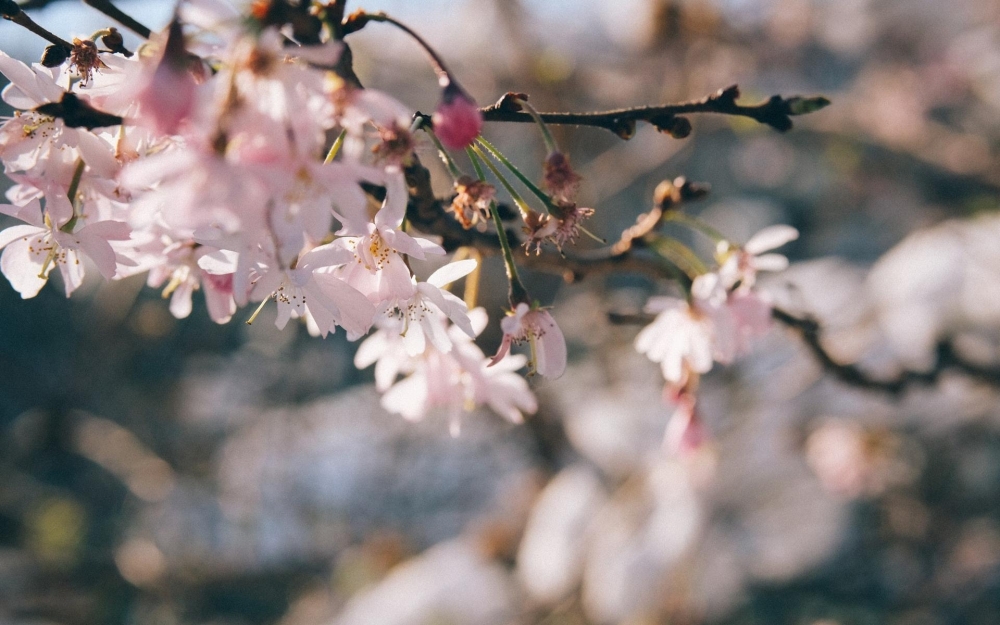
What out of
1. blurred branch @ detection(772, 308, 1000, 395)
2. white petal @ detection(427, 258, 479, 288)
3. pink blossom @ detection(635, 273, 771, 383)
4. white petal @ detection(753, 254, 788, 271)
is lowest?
blurred branch @ detection(772, 308, 1000, 395)

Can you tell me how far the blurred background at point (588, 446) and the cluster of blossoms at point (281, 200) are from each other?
173cm

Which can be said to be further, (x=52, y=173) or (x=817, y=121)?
(x=817, y=121)

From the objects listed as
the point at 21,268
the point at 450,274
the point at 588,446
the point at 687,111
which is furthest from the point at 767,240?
the point at 588,446

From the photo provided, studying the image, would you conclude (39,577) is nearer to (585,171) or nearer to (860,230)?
(585,171)

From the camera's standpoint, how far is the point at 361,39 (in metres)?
3.21

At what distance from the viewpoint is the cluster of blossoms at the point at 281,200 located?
393 millimetres

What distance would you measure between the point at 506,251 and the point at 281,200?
0.23 meters

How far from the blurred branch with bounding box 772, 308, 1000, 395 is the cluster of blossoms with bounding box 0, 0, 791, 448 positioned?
0.14 metres

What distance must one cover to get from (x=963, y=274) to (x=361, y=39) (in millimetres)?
3050

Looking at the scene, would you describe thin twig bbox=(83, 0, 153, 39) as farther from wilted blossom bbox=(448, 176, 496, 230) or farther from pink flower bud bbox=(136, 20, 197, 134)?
wilted blossom bbox=(448, 176, 496, 230)

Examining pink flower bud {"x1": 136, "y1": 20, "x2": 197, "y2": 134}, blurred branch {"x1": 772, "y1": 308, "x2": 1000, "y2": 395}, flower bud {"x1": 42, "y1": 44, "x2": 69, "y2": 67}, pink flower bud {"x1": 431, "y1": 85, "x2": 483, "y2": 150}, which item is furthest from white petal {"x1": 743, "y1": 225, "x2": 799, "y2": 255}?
flower bud {"x1": 42, "y1": 44, "x2": 69, "y2": 67}

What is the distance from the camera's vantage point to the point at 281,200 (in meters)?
0.40

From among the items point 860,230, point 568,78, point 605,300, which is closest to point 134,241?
point 605,300

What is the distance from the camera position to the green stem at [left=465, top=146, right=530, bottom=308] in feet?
1.80
